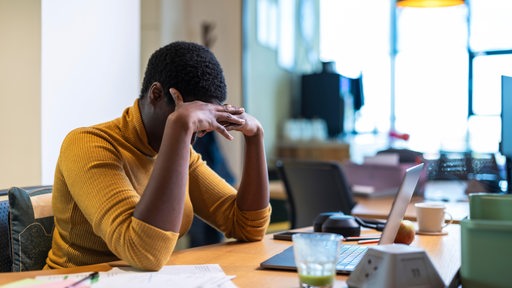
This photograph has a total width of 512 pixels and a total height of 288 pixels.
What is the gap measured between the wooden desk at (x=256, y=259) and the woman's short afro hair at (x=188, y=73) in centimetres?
40

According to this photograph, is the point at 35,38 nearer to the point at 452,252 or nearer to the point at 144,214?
the point at 144,214

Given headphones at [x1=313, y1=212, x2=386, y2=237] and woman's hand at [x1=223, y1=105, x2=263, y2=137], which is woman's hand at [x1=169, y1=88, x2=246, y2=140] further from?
headphones at [x1=313, y1=212, x2=386, y2=237]

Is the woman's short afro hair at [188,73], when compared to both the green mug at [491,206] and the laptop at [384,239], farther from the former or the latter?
the green mug at [491,206]

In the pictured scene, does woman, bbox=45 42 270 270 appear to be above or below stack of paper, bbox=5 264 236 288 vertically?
above

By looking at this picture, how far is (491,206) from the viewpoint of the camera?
4.04 ft

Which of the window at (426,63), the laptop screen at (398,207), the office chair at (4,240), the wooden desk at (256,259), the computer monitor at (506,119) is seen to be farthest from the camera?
the window at (426,63)

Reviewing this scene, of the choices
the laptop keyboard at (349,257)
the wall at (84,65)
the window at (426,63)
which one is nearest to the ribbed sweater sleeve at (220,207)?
the laptop keyboard at (349,257)

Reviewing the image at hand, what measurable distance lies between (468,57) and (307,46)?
6.30 ft

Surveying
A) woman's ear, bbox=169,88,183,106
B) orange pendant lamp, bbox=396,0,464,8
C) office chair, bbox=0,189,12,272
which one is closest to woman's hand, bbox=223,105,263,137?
woman's ear, bbox=169,88,183,106

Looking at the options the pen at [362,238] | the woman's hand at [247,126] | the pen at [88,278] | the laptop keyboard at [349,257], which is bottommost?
the pen at [362,238]

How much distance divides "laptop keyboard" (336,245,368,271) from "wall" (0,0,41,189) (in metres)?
1.50

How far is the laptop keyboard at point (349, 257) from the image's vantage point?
1.40 meters

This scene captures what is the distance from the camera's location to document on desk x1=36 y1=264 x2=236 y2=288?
1250 mm

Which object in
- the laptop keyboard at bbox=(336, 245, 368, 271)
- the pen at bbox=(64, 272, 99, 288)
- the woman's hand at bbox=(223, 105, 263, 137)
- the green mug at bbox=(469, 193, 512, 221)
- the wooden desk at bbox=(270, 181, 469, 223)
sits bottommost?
the wooden desk at bbox=(270, 181, 469, 223)
